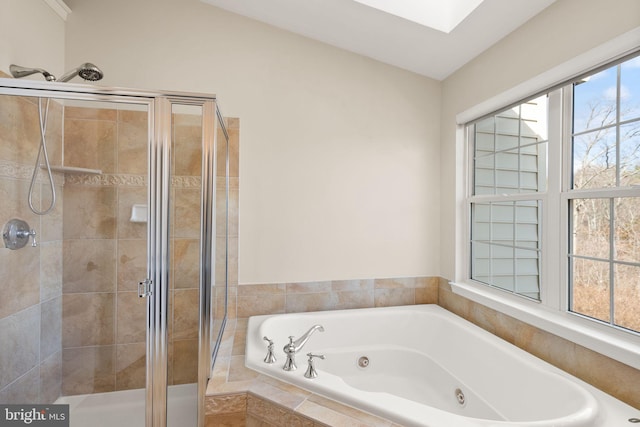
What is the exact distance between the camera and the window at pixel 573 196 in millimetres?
1324

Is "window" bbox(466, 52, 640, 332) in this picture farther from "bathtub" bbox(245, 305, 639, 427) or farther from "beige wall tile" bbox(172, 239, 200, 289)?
"beige wall tile" bbox(172, 239, 200, 289)

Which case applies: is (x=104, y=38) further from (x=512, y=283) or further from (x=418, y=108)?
(x=512, y=283)

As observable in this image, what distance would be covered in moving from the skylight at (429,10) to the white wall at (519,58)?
333 mm

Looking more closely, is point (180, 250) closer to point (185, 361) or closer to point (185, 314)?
point (185, 314)

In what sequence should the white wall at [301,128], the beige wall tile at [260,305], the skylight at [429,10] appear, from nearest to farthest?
the skylight at [429,10]
the white wall at [301,128]
the beige wall tile at [260,305]

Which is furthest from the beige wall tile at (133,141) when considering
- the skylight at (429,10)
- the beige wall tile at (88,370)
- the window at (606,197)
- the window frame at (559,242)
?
the window at (606,197)

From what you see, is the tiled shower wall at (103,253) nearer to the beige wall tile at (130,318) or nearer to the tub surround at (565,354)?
the beige wall tile at (130,318)

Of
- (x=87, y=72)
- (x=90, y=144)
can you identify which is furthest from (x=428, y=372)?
(x=87, y=72)

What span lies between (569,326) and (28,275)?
8.56 feet

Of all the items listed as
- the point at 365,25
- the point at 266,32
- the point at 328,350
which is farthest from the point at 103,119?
the point at 328,350

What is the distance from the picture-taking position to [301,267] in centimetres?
227

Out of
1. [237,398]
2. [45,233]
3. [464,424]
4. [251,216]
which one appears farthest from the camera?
[251,216]

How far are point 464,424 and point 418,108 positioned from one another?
2.13 m

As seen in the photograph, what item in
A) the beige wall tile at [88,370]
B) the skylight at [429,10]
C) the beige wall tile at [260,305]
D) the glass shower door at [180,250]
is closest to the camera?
the glass shower door at [180,250]
